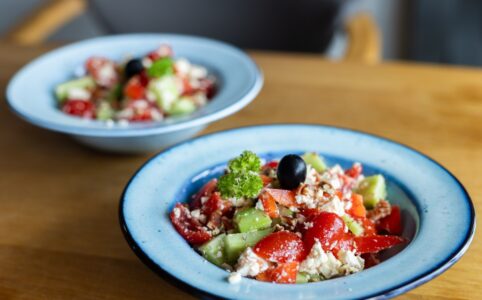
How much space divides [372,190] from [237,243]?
0.94 ft

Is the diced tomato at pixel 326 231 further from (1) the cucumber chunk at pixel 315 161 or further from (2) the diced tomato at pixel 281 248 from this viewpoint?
(1) the cucumber chunk at pixel 315 161

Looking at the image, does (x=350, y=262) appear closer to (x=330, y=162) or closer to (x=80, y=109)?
(x=330, y=162)

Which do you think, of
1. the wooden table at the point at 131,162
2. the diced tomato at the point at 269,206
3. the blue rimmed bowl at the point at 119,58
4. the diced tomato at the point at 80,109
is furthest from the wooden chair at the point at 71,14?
the diced tomato at the point at 269,206

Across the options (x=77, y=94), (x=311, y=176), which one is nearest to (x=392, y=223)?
(x=311, y=176)

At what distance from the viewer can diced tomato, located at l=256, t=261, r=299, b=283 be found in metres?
0.92

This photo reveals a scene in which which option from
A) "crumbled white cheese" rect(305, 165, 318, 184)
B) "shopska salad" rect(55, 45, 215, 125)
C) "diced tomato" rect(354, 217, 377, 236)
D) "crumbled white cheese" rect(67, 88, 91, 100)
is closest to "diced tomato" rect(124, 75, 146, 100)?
"shopska salad" rect(55, 45, 215, 125)

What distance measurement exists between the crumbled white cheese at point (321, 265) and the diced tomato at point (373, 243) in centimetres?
7

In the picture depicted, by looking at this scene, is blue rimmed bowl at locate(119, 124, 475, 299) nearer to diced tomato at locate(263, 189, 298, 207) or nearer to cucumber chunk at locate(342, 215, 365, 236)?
cucumber chunk at locate(342, 215, 365, 236)

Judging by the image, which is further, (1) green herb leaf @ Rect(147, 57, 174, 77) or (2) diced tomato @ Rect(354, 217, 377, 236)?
(1) green herb leaf @ Rect(147, 57, 174, 77)

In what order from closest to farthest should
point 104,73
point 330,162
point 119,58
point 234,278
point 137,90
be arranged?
point 234,278 < point 330,162 < point 137,90 < point 104,73 < point 119,58

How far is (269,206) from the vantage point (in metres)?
1.02

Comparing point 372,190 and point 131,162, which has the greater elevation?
point 372,190

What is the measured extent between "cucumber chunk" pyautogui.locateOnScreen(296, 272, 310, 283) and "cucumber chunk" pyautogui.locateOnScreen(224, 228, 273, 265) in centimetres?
8

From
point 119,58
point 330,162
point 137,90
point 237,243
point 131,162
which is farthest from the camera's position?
point 119,58
